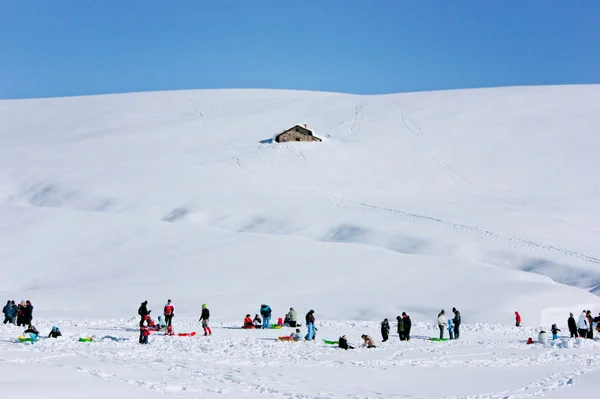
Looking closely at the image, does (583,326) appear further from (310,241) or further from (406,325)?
(310,241)

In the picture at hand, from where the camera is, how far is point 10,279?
31.8 m

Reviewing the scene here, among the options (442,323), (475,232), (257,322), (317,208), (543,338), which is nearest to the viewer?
(543,338)

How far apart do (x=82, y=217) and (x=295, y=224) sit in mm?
11426

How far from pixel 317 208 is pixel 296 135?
17.0 metres

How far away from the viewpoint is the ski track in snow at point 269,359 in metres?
13.3

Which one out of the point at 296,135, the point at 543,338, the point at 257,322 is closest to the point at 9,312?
the point at 257,322

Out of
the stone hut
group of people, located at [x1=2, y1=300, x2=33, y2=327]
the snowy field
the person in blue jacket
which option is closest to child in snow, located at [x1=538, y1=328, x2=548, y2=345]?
the snowy field

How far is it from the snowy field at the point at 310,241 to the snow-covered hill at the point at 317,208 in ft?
0.51

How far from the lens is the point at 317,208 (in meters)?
40.5

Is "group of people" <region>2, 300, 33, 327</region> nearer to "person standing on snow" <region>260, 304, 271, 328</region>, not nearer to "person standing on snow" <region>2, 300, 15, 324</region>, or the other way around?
"person standing on snow" <region>2, 300, 15, 324</region>

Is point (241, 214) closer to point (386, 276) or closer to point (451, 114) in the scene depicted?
point (386, 276)

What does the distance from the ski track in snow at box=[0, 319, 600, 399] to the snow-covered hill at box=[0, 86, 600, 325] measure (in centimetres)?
553

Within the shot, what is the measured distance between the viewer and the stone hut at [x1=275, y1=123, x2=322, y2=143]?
56469mm

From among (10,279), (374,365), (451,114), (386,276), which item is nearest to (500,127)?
(451,114)
